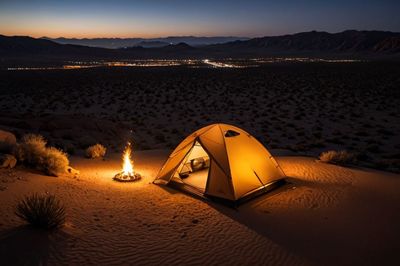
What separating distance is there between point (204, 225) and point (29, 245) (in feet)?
9.95

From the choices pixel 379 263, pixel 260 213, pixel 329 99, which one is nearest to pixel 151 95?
pixel 329 99

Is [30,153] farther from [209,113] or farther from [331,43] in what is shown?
[331,43]

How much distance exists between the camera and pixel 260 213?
7.41m

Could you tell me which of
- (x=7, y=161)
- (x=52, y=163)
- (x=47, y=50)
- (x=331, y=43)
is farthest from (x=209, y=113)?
(x=331, y=43)

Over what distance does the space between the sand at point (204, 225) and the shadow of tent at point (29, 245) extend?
1cm

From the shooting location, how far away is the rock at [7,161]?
838cm

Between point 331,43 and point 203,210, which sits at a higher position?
point 331,43

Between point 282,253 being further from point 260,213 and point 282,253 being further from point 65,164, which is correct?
point 65,164

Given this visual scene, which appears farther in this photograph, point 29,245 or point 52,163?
point 52,163

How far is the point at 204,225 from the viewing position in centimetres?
679

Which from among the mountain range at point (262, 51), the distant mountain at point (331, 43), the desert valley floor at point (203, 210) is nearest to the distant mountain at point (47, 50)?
the mountain range at point (262, 51)

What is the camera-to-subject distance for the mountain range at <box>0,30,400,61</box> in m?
116

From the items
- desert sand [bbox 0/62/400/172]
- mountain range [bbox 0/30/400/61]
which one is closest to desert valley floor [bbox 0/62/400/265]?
desert sand [bbox 0/62/400/172]

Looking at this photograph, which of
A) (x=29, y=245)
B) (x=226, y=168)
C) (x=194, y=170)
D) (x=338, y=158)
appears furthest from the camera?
(x=338, y=158)
